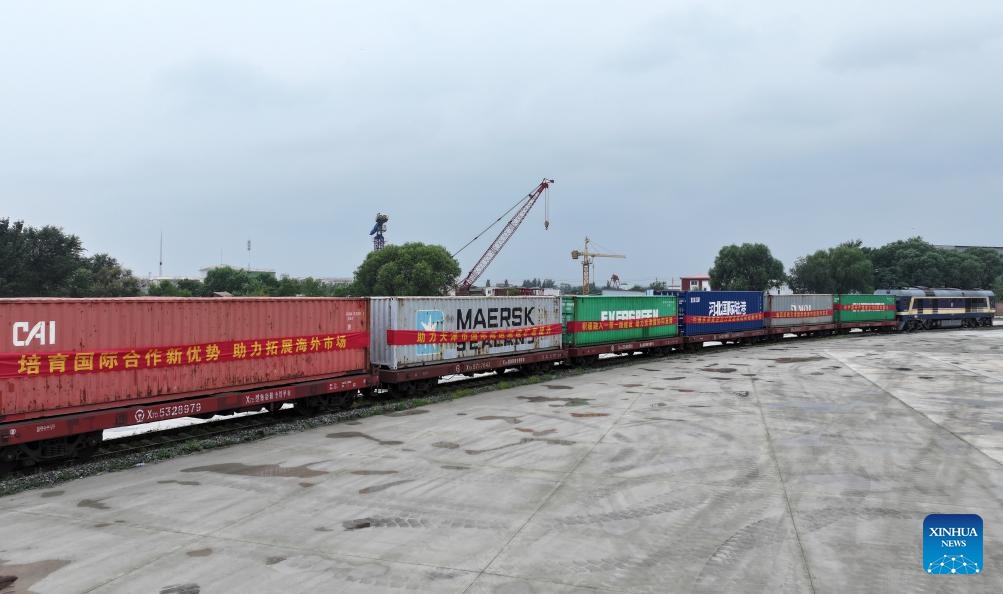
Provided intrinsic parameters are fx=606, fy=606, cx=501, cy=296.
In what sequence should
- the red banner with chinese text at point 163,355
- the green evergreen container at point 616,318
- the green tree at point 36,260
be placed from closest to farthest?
the red banner with chinese text at point 163,355 → the green evergreen container at point 616,318 → the green tree at point 36,260

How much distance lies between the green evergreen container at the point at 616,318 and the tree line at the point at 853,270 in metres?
84.0

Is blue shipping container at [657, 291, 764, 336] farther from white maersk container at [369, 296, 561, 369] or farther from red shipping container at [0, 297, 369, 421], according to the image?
red shipping container at [0, 297, 369, 421]

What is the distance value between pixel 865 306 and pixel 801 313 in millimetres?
10846

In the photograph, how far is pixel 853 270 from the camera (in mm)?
105250

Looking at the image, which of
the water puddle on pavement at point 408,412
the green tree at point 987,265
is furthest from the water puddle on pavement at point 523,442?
the green tree at point 987,265

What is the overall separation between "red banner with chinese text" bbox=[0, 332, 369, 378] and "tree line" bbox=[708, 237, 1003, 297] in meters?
106

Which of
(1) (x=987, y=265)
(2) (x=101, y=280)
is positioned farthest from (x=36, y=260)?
(1) (x=987, y=265)

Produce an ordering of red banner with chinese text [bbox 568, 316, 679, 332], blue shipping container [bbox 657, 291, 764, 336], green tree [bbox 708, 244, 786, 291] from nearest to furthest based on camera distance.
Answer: red banner with chinese text [bbox 568, 316, 679, 332] → blue shipping container [bbox 657, 291, 764, 336] → green tree [bbox 708, 244, 786, 291]

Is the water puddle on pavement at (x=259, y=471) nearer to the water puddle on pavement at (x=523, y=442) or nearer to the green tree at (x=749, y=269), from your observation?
the water puddle on pavement at (x=523, y=442)

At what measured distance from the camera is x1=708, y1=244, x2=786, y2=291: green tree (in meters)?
112

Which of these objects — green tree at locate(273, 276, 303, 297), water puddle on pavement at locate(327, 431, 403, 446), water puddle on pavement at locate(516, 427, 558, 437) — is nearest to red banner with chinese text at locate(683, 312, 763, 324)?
water puddle on pavement at locate(516, 427, 558, 437)

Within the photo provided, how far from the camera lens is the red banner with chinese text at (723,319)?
3586 centimetres

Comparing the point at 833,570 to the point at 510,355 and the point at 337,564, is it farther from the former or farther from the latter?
the point at 510,355

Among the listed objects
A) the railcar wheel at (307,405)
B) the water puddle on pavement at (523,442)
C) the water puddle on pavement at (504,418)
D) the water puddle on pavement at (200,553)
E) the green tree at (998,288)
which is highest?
the green tree at (998,288)
